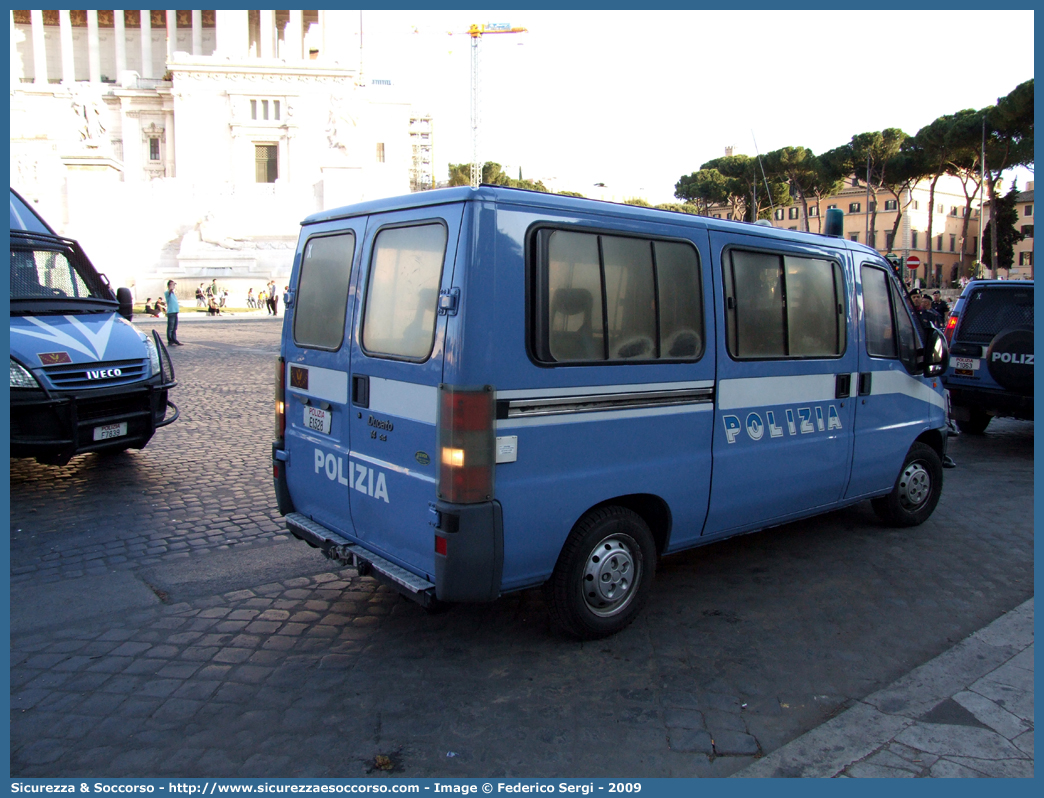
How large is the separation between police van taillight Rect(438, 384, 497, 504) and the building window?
67.7 m

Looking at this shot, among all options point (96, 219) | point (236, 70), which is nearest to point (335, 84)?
point (236, 70)

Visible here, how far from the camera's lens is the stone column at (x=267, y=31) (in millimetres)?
70250

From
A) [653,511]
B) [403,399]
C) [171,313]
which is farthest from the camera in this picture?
[171,313]

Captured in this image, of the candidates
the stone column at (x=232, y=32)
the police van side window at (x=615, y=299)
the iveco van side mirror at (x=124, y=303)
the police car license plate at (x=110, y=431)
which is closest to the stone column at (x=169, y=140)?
the stone column at (x=232, y=32)

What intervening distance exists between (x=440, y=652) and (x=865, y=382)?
3.56 m

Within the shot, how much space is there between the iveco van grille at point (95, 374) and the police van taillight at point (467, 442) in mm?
4953

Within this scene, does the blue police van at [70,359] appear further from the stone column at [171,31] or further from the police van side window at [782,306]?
the stone column at [171,31]

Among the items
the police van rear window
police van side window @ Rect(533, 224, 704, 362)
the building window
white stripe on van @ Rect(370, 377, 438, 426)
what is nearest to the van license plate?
white stripe on van @ Rect(370, 377, 438, 426)

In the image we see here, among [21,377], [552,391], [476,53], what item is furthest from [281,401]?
[476,53]

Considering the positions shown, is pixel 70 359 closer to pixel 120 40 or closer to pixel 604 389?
pixel 604 389

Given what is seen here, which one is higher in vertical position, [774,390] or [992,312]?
[992,312]

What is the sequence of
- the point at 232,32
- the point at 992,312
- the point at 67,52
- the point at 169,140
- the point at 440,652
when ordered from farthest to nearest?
the point at 67,52, the point at 232,32, the point at 169,140, the point at 992,312, the point at 440,652

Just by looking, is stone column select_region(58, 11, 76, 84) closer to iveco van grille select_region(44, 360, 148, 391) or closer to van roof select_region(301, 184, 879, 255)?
iveco van grille select_region(44, 360, 148, 391)

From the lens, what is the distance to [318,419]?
176 inches
